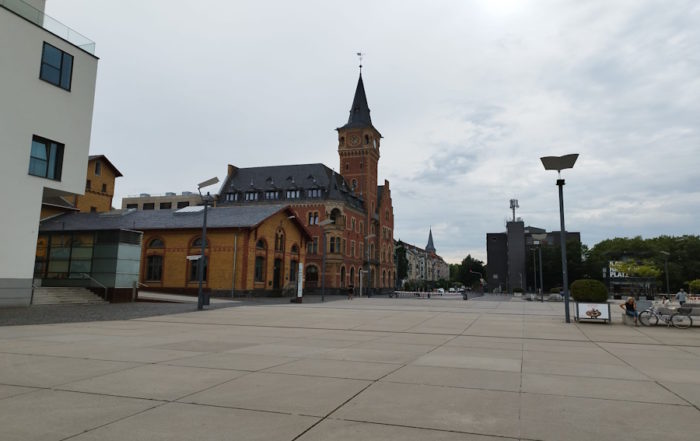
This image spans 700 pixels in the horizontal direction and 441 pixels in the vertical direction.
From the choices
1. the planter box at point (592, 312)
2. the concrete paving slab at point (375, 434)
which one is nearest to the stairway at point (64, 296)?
the concrete paving slab at point (375, 434)

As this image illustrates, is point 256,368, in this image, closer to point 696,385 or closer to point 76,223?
point 696,385

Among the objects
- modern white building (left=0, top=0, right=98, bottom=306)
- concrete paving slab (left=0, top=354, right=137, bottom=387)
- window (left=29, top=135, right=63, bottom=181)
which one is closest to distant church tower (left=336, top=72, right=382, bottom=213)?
modern white building (left=0, top=0, right=98, bottom=306)

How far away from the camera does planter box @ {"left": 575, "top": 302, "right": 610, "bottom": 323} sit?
62.5ft

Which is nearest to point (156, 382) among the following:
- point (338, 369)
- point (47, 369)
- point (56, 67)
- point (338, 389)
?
point (47, 369)

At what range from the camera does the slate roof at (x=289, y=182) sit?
71.5 m

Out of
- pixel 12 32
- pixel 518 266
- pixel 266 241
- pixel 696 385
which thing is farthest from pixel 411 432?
pixel 518 266

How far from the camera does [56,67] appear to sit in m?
24.1

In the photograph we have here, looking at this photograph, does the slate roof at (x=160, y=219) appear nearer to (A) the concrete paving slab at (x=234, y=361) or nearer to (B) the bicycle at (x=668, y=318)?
(B) the bicycle at (x=668, y=318)

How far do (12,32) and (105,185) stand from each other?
3248 cm

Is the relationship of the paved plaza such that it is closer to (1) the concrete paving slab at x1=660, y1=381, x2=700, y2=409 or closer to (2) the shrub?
(1) the concrete paving slab at x1=660, y1=381, x2=700, y2=409

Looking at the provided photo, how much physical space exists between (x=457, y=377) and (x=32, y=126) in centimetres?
2393

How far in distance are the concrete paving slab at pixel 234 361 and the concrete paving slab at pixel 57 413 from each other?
242 centimetres

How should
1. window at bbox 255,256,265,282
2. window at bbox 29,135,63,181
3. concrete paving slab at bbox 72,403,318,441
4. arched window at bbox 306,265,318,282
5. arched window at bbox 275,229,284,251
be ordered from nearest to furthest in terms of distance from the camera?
1. concrete paving slab at bbox 72,403,318,441
2. window at bbox 29,135,63,181
3. window at bbox 255,256,265,282
4. arched window at bbox 275,229,284,251
5. arched window at bbox 306,265,318,282

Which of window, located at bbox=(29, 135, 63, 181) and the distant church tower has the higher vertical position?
the distant church tower
